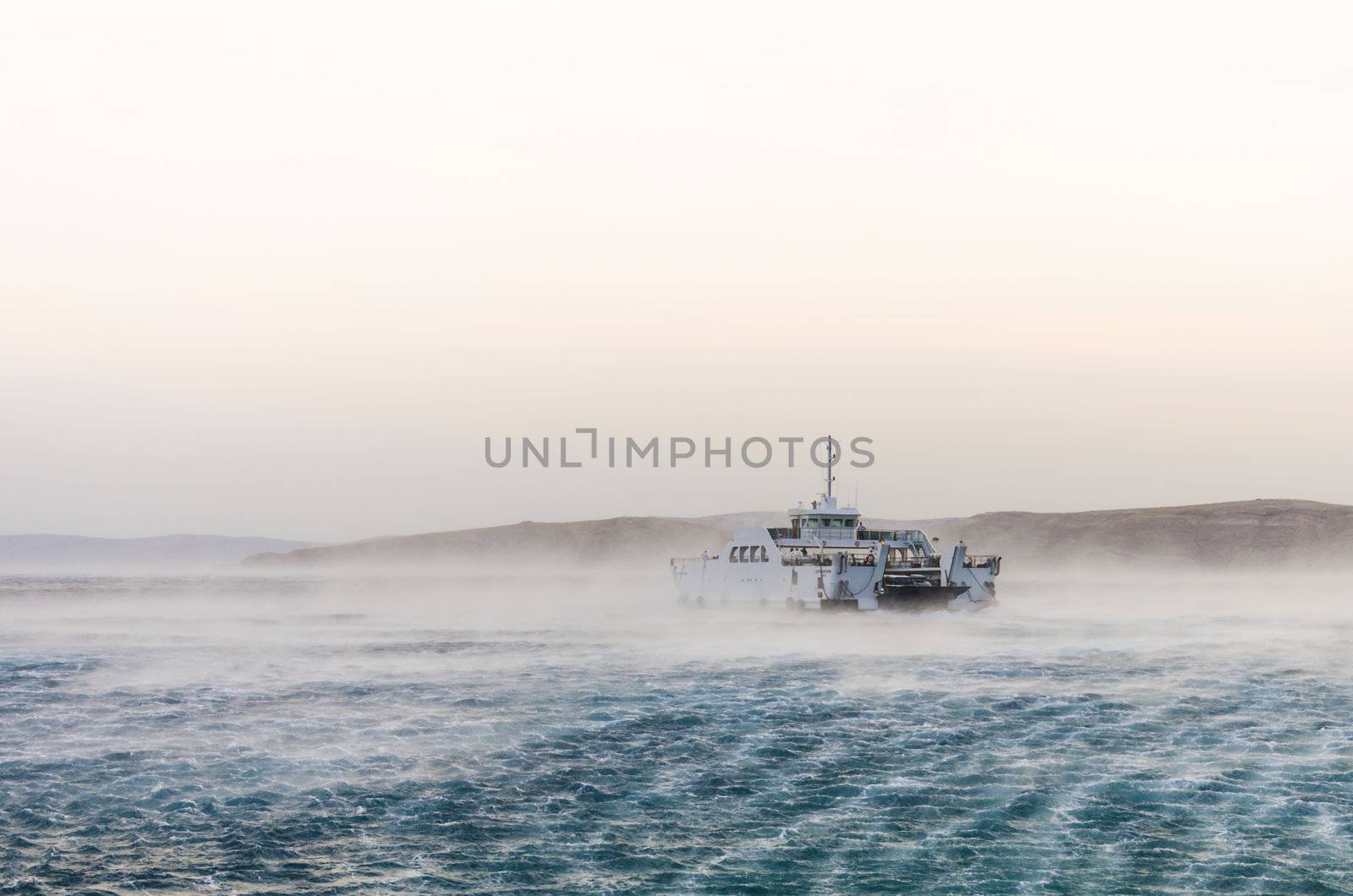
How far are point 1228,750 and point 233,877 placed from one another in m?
24.4

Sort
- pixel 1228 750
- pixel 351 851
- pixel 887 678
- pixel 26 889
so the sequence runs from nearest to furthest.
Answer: pixel 26 889 < pixel 351 851 < pixel 1228 750 < pixel 887 678

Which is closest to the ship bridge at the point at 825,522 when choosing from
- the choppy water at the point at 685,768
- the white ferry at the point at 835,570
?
the white ferry at the point at 835,570

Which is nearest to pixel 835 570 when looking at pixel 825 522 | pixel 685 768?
pixel 825 522

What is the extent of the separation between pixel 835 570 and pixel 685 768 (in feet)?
165

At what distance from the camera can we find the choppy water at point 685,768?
75.2 feet

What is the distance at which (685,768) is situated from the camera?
31172 mm

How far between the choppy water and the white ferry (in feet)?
55.7

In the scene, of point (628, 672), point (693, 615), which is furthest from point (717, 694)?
point (693, 615)

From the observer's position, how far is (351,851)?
2391cm

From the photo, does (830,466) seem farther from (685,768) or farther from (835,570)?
(685,768)

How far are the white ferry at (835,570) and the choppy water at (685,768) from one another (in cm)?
1697

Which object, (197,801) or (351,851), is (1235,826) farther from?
(197,801)

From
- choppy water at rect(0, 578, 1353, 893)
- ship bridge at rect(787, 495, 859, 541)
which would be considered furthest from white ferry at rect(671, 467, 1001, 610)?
choppy water at rect(0, 578, 1353, 893)

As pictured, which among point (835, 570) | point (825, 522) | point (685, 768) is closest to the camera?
point (685, 768)
